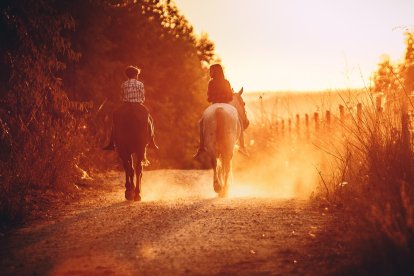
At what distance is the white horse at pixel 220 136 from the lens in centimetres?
1070

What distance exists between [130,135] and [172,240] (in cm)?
437

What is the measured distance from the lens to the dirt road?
4.90 m

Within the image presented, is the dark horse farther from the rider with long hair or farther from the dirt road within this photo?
the rider with long hair

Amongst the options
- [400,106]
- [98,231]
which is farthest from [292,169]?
[98,231]

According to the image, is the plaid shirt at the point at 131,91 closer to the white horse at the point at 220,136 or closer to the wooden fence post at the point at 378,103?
the white horse at the point at 220,136

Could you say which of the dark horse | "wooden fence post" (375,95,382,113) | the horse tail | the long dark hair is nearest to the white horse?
the horse tail

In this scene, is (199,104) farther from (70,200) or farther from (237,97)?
(70,200)

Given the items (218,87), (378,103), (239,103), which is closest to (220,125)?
(218,87)

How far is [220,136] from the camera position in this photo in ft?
35.6

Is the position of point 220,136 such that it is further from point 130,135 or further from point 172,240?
point 172,240

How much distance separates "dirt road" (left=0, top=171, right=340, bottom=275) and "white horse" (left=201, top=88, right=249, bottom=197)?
1882 millimetres

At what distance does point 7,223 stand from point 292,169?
7929 millimetres

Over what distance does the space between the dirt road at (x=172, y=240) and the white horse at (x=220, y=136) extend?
1.88 metres

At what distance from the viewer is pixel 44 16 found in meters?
11.4
